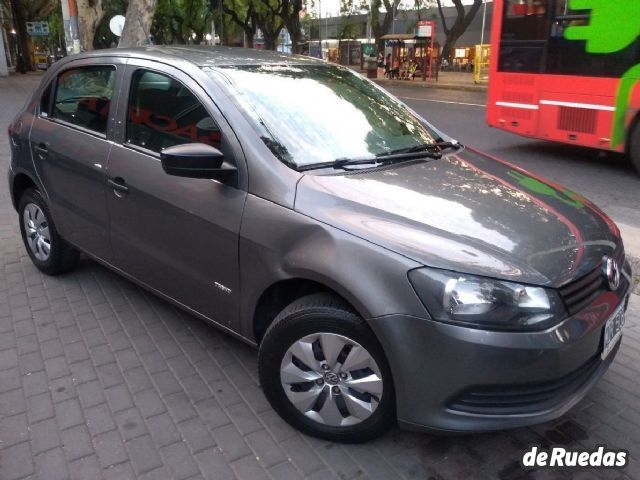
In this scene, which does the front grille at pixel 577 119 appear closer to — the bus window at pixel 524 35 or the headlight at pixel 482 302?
the bus window at pixel 524 35

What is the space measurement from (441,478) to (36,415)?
6.46ft

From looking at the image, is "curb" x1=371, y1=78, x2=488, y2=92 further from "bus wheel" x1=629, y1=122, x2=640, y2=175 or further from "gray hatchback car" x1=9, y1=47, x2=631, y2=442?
"gray hatchback car" x1=9, y1=47, x2=631, y2=442

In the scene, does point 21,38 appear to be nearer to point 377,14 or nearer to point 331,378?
point 377,14

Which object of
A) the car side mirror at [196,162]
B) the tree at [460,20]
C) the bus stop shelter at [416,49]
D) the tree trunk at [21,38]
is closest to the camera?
the car side mirror at [196,162]

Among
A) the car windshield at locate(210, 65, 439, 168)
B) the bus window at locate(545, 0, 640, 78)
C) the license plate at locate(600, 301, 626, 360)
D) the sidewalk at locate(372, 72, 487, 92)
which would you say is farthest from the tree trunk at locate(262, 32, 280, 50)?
the license plate at locate(600, 301, 626, 360)

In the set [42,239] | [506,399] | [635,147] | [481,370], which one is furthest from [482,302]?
[635,147]

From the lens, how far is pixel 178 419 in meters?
2.81

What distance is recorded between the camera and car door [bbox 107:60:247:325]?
2.86m

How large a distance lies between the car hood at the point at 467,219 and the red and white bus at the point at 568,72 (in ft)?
18.2

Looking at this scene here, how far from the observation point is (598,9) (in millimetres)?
7703

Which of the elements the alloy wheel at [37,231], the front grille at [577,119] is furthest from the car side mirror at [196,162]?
the front grille at [577,119]

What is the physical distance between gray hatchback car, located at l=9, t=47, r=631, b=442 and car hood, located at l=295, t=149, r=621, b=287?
0.01m

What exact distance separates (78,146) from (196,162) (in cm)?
148

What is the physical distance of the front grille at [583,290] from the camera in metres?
2.25
